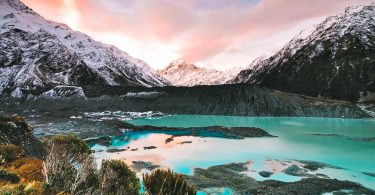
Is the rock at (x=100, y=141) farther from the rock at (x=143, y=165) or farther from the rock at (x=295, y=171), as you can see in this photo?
the rock at (x=295, y=171)

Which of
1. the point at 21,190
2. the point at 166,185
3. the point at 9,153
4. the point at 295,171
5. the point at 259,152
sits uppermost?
the point at 9,153

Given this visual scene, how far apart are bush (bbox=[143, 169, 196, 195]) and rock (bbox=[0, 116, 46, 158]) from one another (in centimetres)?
1390

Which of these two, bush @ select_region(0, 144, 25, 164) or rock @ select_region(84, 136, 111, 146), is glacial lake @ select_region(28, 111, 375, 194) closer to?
rock @ select_region(84, 136, 111, 146)

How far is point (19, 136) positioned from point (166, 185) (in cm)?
1729

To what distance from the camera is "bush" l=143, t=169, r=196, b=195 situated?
17781mm

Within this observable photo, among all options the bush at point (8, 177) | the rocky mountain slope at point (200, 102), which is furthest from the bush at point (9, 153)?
the rocky mountain slope at point (200, 102)

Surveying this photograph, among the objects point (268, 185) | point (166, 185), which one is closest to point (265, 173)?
point (268, 185)

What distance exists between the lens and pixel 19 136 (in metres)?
29.1

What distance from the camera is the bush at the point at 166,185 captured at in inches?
700

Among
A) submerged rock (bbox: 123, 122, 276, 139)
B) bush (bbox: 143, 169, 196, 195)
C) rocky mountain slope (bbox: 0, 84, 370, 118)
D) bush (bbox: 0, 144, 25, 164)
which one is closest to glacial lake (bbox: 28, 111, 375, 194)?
submerged rock (bbox: 123, 122, 276, 139)

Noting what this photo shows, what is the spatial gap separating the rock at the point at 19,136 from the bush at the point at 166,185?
1390 centimetres

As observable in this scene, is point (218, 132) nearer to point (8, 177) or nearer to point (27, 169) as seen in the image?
point (27, 169)

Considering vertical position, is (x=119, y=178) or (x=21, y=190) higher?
(x=21, y=190)

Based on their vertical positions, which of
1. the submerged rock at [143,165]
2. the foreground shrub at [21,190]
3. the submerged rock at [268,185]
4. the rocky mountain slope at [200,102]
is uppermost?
the rocky mountain slope at [200,102]
